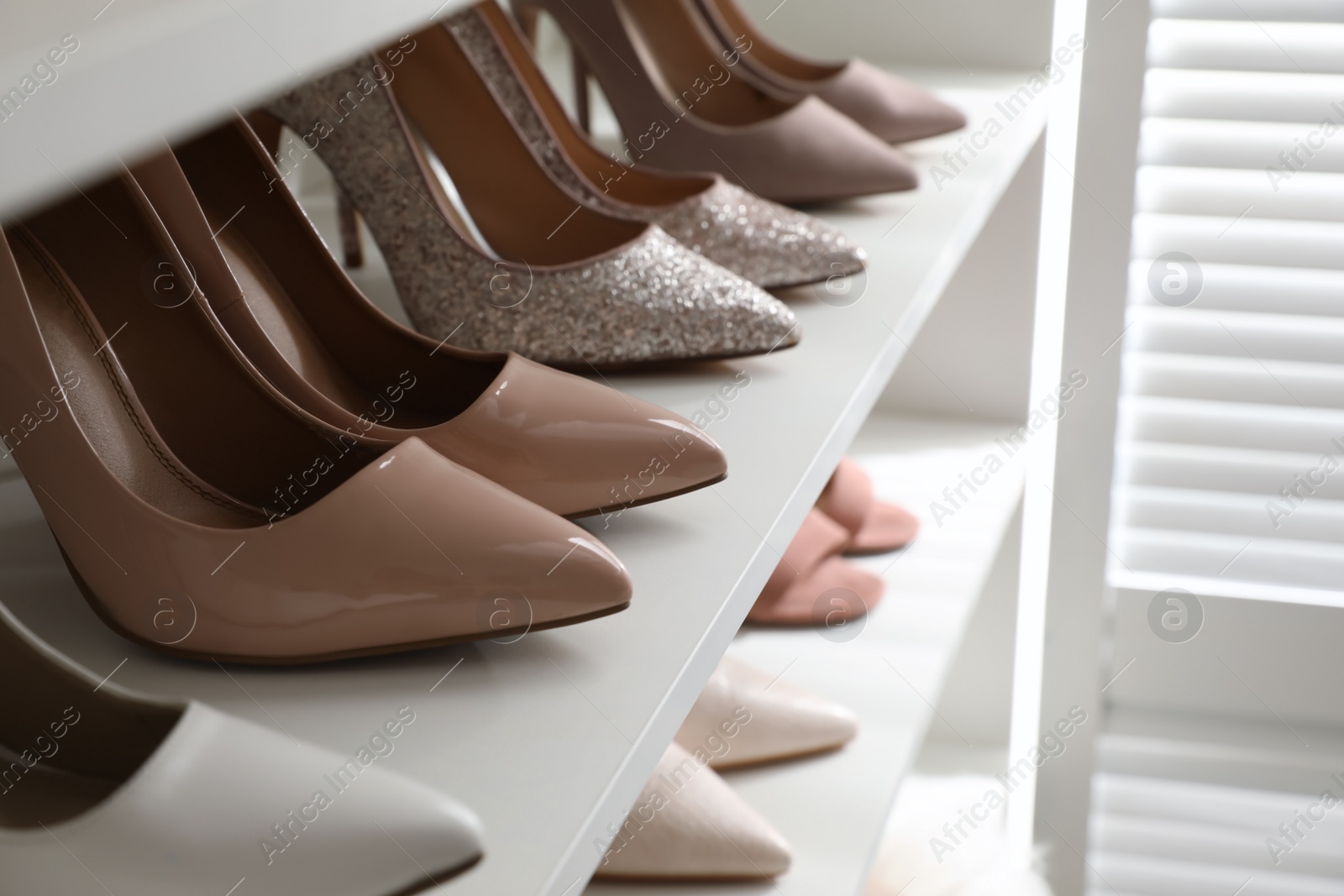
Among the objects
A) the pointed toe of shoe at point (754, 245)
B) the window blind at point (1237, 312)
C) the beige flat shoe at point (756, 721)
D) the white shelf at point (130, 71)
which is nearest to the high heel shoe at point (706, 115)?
the pointed toe of shoe at point (754, 245)

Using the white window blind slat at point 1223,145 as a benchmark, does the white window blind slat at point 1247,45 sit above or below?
above

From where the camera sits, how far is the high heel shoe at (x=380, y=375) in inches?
19.5

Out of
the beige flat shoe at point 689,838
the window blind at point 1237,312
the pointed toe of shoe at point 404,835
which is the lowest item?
the window blind at point 1237,312

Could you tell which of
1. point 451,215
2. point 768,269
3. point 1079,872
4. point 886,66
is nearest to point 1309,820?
point 1079,872

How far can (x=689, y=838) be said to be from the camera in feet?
2.26

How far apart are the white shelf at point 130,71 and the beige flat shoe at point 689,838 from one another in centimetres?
49

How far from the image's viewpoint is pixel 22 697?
41 cm

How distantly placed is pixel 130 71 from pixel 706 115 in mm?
866

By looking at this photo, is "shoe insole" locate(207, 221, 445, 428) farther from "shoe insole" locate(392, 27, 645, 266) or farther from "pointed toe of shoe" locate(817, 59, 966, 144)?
"pointed toe of shoe" locate(817, 59, 966, 144)

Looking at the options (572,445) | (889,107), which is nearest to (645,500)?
(572,445)

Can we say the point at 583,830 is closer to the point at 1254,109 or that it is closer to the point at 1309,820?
the point at 1254,109

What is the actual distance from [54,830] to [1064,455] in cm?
122

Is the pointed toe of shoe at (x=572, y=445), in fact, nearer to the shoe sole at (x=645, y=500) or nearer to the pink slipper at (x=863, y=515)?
the shoe sole at (x=645, y=500)

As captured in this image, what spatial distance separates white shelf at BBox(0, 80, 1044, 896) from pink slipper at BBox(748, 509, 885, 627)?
12.1 inches
